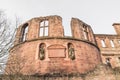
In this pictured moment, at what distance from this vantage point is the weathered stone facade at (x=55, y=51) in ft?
44.4

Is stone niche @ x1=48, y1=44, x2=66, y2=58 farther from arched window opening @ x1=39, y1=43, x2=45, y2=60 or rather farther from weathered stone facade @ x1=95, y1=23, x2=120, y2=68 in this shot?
weathered stone facade @ x1=95, y1=23, x2=120, y2=68

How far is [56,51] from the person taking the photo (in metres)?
14.6

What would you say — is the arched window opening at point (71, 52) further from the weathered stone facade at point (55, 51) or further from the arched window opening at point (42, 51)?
the arched window opening at point (42, 51)

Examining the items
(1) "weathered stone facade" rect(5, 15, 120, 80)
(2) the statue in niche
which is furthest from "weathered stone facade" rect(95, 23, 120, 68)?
(2) the statue in niche

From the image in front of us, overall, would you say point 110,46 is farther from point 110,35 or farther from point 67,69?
point 67,69


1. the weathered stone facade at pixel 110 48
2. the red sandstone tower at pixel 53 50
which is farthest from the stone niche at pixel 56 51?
Answer: the weathered stone facade at pixel 110 48

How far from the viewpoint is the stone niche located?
47.3 ft

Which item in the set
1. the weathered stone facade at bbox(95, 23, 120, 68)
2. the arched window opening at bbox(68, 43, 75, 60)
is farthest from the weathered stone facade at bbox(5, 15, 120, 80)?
the weathered stone facade at bbox(95, 23, 120, 68)

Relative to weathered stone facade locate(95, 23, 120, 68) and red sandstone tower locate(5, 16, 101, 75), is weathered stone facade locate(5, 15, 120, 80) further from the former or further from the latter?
weathered stone facade locate(95, 23, 120, 68)

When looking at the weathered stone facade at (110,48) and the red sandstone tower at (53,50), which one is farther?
the weathered stone facade at (110,48)

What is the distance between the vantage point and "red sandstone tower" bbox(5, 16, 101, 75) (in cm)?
1388

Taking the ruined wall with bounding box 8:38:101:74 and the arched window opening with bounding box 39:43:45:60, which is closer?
the ruined wall with bounding box 8:38:101:74

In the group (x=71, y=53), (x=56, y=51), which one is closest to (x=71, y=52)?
(x=71, y=53)

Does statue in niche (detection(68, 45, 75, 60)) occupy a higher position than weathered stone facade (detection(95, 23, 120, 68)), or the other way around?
weathered stone facade (detection(95, 23, 120, 68))
